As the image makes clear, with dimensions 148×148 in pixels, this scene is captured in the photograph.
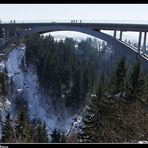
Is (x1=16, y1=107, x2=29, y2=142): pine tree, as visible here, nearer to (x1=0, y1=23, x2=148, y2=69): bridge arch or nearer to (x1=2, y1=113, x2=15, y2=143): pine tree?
(x1=2, y1=113, x2=15, y2=143): pine tree

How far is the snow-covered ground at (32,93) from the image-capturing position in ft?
119

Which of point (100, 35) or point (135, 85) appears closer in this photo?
point (135, 85)

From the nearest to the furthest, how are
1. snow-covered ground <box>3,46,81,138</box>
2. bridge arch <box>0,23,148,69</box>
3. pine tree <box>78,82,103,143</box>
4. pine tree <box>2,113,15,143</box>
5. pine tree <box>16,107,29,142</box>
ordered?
1. pine tree <box>2,113,15,143</box>
2. pine tree <box>16,107,29,142</box>
3. pine tree <box>78,82,103,143</box>
4. bridge arch <box>0,23,148,69</box>
5. snow-covered ground <box>3,46,81,138</box>

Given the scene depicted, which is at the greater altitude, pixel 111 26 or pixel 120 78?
pixel 111 26

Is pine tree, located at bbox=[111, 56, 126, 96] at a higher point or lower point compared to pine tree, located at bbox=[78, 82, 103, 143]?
lower


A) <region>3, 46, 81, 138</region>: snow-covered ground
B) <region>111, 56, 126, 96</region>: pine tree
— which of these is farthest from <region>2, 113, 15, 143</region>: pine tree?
<region>3, 46, 81, 138</region>: snow-covered ground

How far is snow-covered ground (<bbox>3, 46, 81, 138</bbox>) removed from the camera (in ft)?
119

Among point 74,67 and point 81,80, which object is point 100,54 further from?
point 81,80

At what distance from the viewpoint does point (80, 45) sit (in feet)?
225

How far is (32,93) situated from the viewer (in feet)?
140

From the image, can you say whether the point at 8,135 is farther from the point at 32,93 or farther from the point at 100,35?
the point at 32,93

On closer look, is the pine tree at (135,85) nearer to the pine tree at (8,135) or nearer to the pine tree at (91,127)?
the pine tree at (91,127)

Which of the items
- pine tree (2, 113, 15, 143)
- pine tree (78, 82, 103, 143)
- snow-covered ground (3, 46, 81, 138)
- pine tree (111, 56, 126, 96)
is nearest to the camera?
pine tree (2, 113, 15, 143)

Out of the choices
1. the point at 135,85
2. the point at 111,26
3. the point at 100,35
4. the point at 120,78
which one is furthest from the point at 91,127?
the point at 100,35
